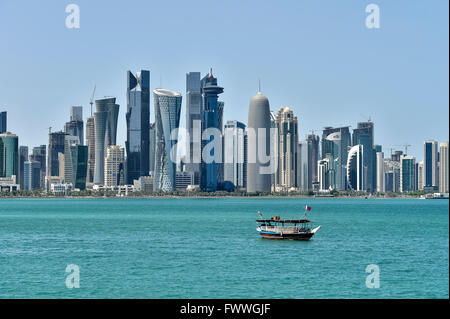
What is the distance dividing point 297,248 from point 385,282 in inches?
950

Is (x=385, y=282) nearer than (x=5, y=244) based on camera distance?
Yes

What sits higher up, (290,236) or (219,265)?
(290,236)

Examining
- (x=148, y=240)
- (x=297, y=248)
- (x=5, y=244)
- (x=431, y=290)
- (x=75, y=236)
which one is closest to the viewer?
(x=431, y=290)

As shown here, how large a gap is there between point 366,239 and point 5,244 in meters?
49.8

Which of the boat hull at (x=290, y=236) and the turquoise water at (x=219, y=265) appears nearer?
the turquoise water at (x=219, y=265)

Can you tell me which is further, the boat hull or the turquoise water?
the boat hull

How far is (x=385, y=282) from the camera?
194 ft

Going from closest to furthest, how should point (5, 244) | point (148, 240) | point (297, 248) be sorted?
point (297, 248), point (5, 244), point (148, 240)

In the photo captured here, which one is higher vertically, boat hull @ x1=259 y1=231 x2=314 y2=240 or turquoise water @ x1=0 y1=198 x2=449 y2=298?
boat hull @ x1=259 y1=231 x2=314 y2=240

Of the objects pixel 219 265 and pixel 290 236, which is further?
pixel 290 236

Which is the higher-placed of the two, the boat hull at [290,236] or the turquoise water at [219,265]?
the boat hull at [290,236]

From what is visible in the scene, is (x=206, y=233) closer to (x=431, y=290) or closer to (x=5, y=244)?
(x=5, y=244)

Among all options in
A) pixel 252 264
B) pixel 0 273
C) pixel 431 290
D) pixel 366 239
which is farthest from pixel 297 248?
pixel 0 273
